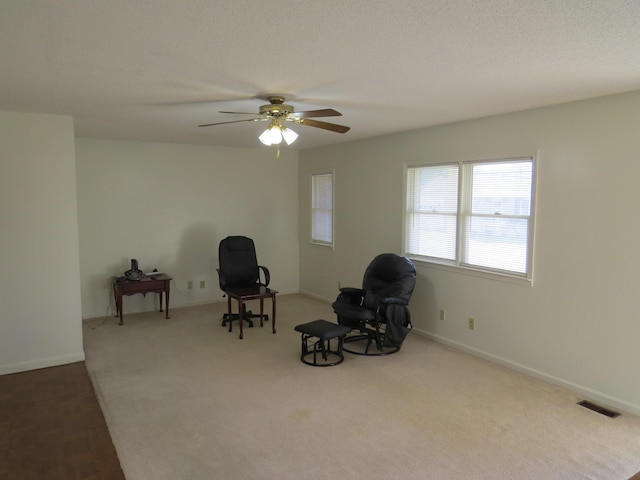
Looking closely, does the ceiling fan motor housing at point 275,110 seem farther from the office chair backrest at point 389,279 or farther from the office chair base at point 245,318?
the office chair base at point 245,318

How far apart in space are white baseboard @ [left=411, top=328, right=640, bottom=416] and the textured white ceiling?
2.27 metres

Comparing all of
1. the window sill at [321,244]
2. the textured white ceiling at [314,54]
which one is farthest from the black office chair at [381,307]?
the textured white ceiling at [314,54]

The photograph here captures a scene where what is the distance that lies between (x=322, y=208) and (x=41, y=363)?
4.04 metres

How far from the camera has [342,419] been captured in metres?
3.13

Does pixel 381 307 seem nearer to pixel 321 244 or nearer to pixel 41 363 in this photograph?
pixel 321 244

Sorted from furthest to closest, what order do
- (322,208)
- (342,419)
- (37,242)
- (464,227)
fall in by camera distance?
(322,208), (464,227), (37,242), (342,419)

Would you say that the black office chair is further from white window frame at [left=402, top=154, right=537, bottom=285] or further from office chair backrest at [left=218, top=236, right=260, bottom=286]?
office chair backrest at [left=218, top=236, right=260, bottom=286]

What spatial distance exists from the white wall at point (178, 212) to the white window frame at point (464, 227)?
8.23 ft

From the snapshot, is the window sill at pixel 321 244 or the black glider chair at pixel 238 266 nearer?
the black glider chair at pixel 238 266

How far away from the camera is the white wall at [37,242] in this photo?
12.8ft

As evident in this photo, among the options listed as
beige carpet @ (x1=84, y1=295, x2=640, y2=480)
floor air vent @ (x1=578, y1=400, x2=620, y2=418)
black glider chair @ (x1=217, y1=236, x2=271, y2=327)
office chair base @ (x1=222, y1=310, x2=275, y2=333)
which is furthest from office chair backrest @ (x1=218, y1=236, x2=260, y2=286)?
floor air vent @ (x1=578, y1=400, x2=620, y2=418)

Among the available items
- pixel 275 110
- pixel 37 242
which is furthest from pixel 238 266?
pixel 275 110

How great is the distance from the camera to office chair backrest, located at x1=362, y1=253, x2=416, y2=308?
14.9 ft

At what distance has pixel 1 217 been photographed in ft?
12.7
